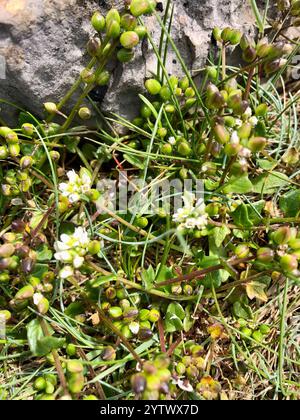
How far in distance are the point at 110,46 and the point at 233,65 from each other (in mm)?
555

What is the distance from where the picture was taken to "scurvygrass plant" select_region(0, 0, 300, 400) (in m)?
1.57

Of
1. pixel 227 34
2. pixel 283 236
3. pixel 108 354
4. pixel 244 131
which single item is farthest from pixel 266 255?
pixel 227 34

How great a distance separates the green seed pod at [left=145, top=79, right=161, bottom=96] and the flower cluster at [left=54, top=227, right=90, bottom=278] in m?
0.59

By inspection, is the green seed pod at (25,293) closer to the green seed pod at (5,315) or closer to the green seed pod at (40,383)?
the green seed pod at (5,315)

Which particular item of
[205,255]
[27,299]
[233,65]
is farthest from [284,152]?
[27,299]

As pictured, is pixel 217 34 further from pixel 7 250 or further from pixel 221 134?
pixel 7 250

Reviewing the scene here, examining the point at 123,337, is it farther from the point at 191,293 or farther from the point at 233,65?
the point at 233,65

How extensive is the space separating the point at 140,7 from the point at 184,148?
48 centimetres

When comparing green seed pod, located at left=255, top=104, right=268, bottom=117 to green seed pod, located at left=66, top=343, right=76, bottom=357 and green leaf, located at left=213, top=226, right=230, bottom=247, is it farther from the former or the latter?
green seed pod, located at left=66, top=343, right=76, bottom=357

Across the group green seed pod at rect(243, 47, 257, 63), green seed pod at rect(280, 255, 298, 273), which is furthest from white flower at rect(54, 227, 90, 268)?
green seed pod at rect(243, 47, 257, 63)

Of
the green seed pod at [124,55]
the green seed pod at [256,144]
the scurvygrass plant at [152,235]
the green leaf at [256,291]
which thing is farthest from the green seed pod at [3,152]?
the green leaf at [256,291]

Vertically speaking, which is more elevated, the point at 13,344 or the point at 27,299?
the point at 27,299

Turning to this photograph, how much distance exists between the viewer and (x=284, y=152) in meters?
1.96

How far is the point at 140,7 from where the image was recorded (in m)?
1.60
